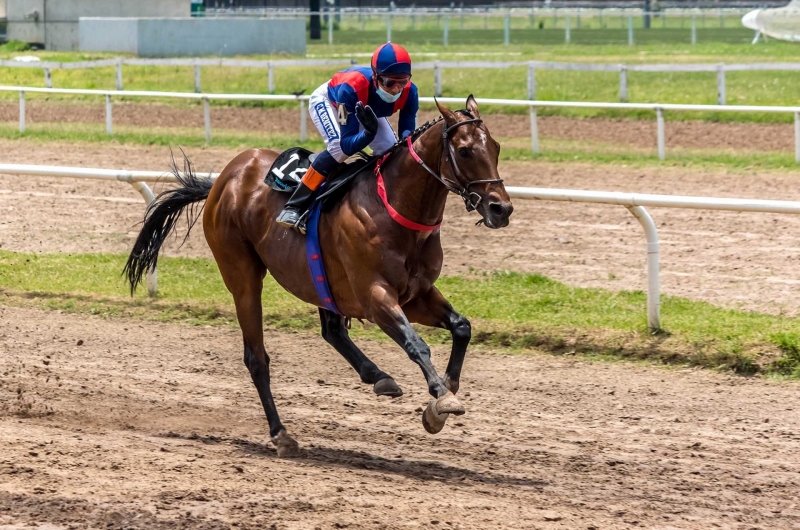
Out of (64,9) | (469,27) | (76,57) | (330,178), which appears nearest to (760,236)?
(330,178)

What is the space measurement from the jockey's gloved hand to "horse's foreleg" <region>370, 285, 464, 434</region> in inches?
32.2

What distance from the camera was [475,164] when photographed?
207 inches

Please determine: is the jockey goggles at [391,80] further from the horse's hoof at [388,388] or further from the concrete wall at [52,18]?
the concrete wall at [52,18]

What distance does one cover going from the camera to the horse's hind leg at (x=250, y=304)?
6281 millimetres

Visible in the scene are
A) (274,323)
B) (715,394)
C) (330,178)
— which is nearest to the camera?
(330,178)

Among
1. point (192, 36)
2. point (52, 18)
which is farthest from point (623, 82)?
point (52, 18)

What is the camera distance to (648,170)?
47.0 feet

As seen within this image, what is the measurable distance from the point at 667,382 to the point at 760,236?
4077mm

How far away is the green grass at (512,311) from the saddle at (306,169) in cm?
216

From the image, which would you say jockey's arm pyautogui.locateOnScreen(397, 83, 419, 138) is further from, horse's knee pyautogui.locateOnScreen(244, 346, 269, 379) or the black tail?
the black tail

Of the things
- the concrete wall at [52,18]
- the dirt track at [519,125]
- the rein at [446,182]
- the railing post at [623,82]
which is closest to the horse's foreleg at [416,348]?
the rein at [446,182]

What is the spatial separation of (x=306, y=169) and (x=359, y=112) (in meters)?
0.65

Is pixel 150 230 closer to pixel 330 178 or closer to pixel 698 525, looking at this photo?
pixel 330 178

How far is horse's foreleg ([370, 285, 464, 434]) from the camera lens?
523 centimetres
